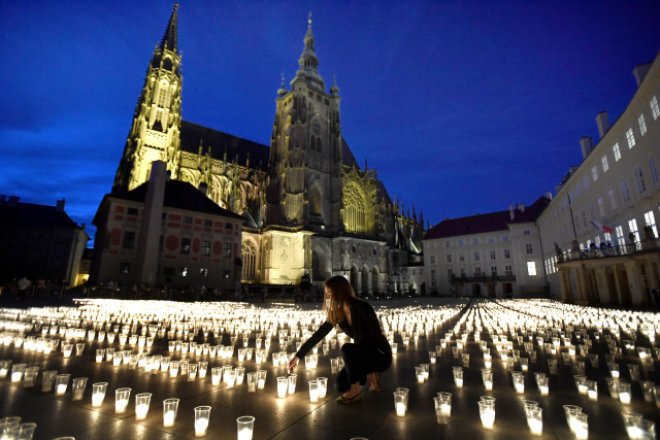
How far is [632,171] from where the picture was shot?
19.2 metres

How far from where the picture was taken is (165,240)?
29656 millimetres

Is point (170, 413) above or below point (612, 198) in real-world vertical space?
below

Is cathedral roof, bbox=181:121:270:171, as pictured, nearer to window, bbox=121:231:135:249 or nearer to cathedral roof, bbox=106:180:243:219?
cathedral roof, bbox=106:180:243:219

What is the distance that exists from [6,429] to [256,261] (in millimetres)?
42839

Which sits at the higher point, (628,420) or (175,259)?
(175,259)

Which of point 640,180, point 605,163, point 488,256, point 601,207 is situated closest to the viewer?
point 640,180

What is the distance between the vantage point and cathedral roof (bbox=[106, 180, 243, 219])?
99.9 feet

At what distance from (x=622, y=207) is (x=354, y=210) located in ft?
119

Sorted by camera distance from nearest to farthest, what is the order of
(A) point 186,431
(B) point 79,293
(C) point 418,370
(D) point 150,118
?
1. (A) point 186,431
2. (C) point 418,370
3. (B) point 79,293
4. (D) point 150,118

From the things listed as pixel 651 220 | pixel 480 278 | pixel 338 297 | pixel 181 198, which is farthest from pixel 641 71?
pixel 480 278

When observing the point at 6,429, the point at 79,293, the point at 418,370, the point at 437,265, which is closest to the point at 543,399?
the point at 418,370

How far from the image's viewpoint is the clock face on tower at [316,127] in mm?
52000

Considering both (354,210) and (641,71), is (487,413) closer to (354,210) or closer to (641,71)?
(641,71)

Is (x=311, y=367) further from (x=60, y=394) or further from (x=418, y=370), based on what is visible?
(x=60, y=394)
